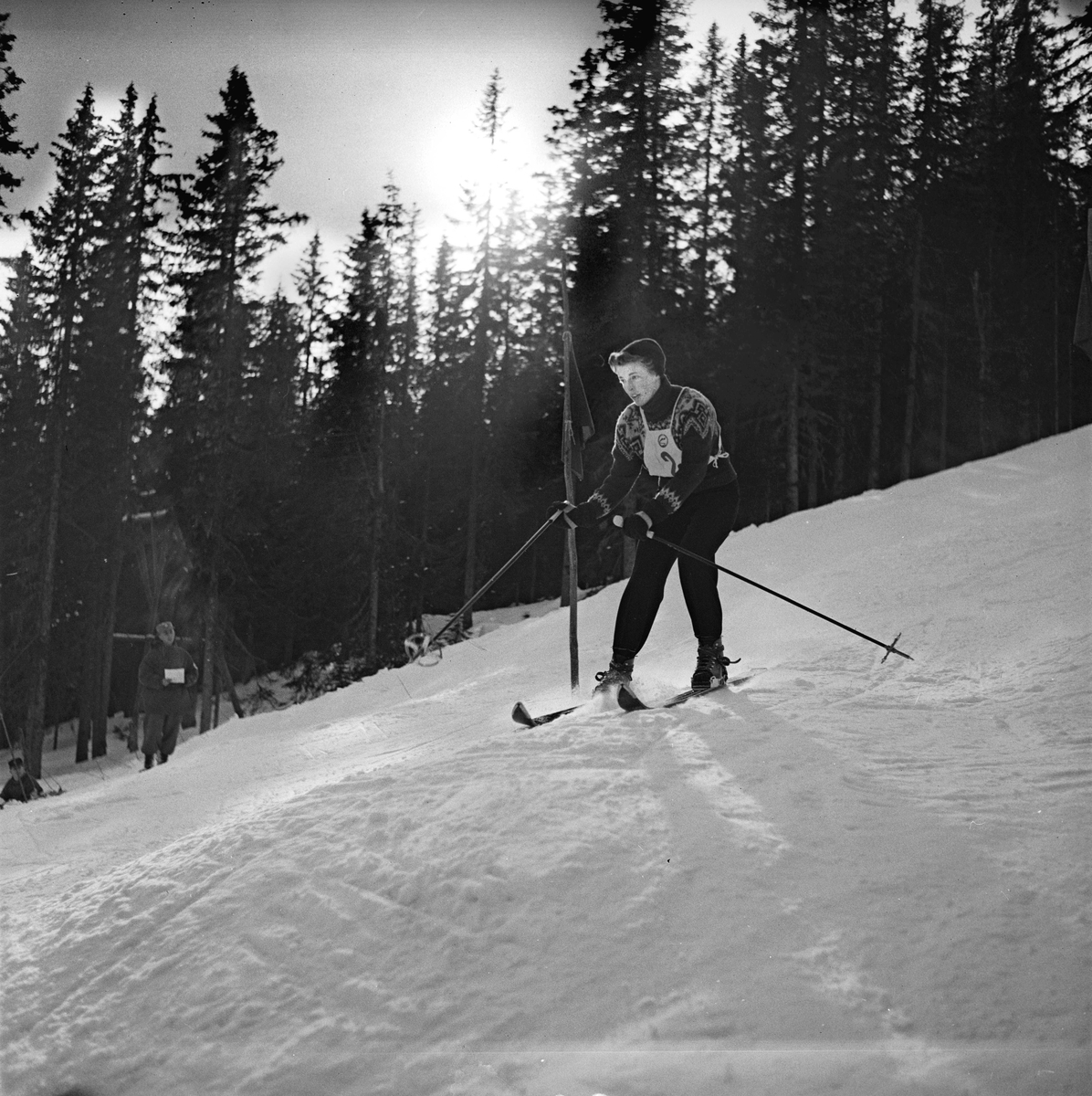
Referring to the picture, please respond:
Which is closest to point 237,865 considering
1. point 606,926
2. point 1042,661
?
point 606,926

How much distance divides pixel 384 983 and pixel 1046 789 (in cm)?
247

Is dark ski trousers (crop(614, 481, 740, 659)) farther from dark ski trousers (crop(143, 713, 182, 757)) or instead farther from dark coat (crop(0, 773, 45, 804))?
dark coat (crop(0, 773, 45, 804))

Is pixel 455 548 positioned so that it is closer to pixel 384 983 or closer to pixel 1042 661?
pixel 1042 661

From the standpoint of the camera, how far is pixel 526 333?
98.8 ft

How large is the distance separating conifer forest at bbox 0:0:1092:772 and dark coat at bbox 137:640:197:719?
5.21 meters

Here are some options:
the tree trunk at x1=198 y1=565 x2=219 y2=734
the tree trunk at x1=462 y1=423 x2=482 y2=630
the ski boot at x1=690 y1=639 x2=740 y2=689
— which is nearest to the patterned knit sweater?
the ski boot at x1=690 y1=639 x2=740 y2=689

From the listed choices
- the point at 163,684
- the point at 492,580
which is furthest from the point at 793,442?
the point at 492,580

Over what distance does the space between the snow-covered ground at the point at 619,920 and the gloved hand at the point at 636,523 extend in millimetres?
1060

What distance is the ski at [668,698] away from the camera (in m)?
4.78

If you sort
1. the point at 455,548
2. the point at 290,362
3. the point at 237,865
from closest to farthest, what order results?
the point at 237,865, the point at 290,362, the point at 455,548

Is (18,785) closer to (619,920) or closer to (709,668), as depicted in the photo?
(709,668)

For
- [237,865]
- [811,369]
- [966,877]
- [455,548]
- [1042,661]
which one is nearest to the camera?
[966,877]

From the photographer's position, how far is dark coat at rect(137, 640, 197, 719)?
1044 cm

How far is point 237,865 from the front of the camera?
3.09 meters
